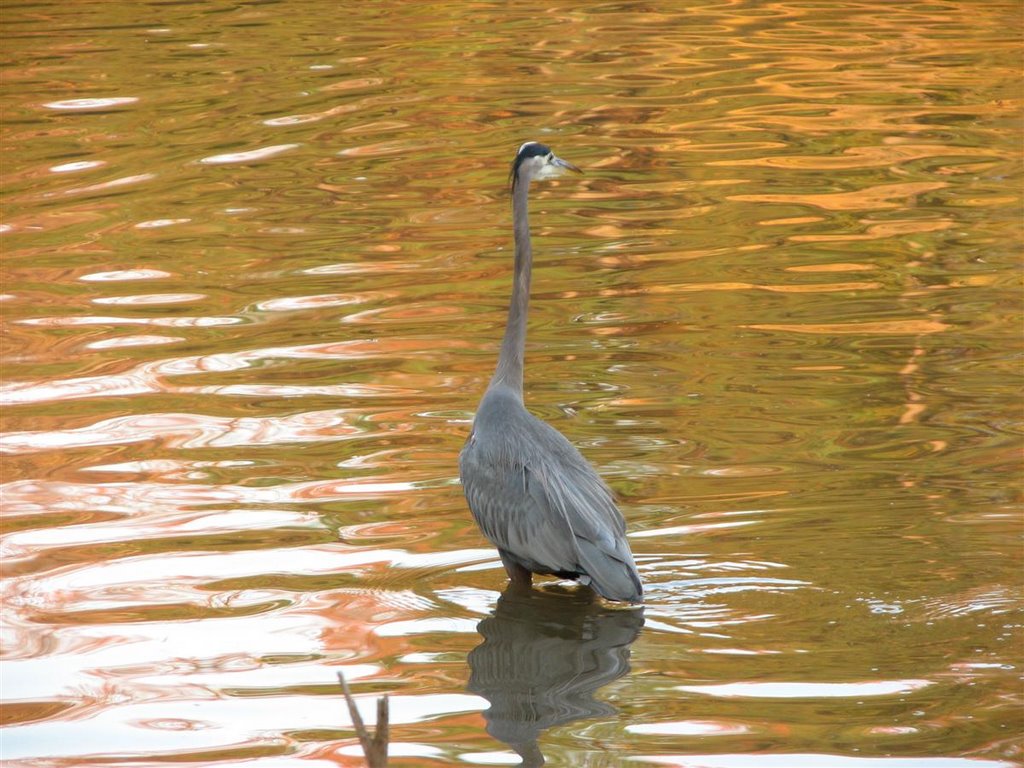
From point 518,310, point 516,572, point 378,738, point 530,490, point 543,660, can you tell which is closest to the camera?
point 378,738

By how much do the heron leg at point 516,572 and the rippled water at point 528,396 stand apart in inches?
3.4

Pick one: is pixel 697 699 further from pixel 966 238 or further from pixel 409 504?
pixel 966 238

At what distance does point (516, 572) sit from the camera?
21.7 ft

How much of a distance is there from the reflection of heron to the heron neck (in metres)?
0.98

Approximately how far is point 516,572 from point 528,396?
7.80 ft

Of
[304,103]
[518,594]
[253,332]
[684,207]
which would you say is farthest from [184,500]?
[304,103]

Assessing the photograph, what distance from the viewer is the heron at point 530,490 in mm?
6148

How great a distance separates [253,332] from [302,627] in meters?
4.03

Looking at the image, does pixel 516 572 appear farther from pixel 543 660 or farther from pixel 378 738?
pixel 378 738

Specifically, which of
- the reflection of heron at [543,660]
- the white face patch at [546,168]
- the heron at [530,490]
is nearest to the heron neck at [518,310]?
the heron at [530,490]

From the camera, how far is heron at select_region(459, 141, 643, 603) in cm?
615

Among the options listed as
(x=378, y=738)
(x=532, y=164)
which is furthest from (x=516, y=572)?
(x=378, y=738)

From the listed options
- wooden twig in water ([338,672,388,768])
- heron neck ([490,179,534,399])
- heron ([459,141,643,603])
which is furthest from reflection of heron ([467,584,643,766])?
wooden twig in water ([338,672,388,768])

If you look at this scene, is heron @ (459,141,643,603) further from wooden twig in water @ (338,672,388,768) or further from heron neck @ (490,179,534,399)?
wooden twig in water @ (338,672,388,768)
